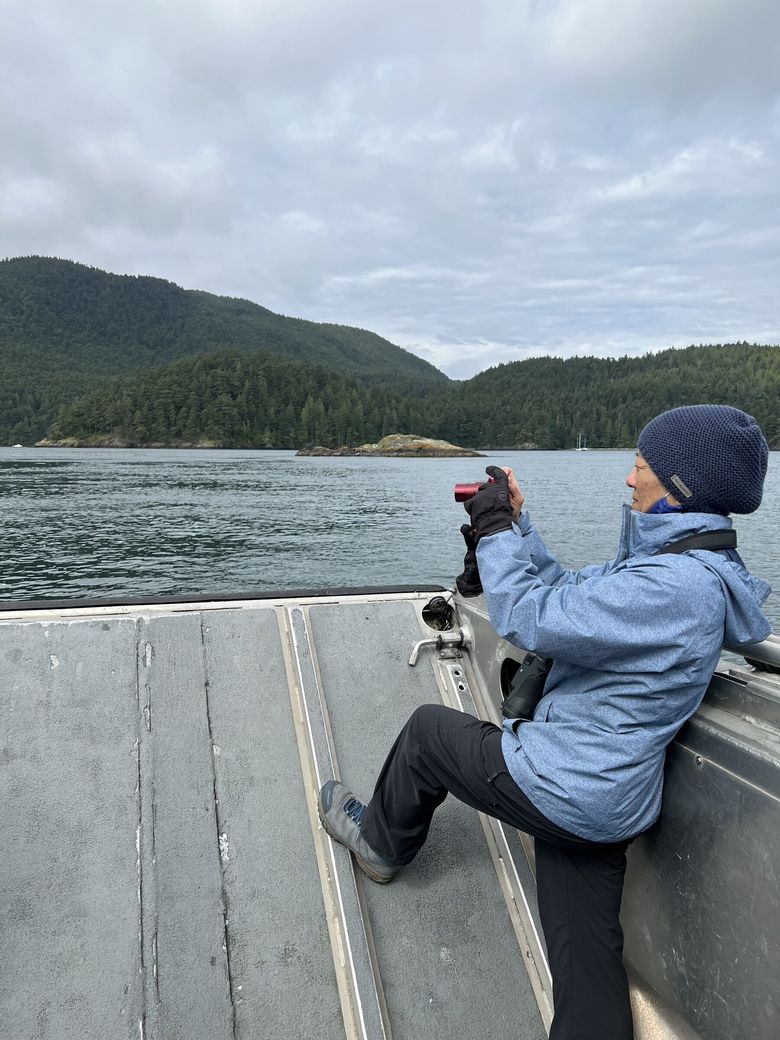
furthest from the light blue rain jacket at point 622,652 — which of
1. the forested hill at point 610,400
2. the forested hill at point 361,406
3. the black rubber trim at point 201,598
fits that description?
the forested hill at point 610,400

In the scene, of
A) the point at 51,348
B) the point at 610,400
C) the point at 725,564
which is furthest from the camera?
the point at 51,348

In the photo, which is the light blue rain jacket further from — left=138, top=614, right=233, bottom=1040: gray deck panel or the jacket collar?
left=138, top=614, right=233, bottom=1040: gray deck panel

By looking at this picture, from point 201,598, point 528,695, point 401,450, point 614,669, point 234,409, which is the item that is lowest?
point 401,450

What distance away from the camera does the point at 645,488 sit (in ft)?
6.24

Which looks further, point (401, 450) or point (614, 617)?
point (401, 450)

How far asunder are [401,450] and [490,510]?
100378 mm

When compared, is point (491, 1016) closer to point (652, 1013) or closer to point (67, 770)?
point (652, 1013)

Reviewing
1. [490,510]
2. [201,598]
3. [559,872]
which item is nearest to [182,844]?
[201,598]

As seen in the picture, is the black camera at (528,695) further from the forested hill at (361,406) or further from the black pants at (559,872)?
the forested hill at (361,406)

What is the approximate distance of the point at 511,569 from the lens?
195cm

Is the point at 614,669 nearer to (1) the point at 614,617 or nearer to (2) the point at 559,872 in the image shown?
(1) the point at 614,617

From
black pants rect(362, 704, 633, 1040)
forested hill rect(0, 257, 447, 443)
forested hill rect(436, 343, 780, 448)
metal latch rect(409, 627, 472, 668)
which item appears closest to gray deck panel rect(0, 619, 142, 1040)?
black pants rect(362, 704, 633, 1040)

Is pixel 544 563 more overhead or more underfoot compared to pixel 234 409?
more overhead

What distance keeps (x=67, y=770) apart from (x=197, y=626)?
2.74ft
